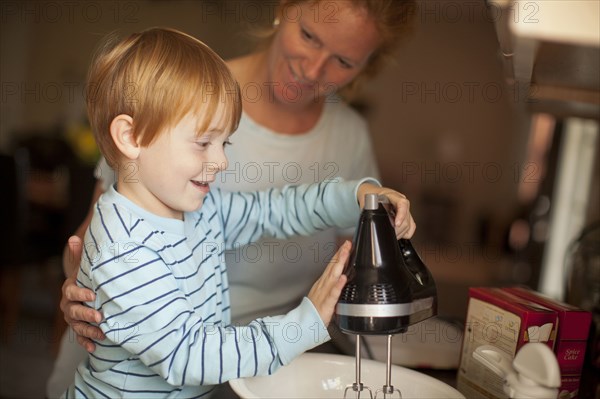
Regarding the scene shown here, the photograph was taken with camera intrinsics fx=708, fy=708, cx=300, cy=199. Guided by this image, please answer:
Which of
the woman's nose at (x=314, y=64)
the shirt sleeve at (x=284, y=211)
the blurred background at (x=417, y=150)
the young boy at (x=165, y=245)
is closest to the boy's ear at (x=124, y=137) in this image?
the young boy at (x=165, y=245)

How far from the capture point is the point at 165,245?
841 millimetres

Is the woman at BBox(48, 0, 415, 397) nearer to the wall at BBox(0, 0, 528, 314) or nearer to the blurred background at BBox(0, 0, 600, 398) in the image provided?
the blurred background at BBox(0, 0, 600, 398)

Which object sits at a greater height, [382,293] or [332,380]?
[382,293]

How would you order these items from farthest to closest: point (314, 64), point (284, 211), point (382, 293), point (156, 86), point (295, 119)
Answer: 1. point (295, 119)
2. point (314, 64)
3. point (284, 211)
4. point (156, 86)
5. point (382, 293)

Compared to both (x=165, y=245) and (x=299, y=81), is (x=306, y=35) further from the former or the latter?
(x=165, y=245)

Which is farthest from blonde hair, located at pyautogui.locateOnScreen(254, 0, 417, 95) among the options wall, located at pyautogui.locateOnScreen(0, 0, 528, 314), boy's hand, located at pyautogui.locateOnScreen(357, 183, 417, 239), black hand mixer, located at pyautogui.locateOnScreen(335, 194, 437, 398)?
wall, located at pyautogui.locateOnScreen(0, 0, 528, 314)

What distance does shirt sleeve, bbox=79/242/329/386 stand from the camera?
769 millimetres

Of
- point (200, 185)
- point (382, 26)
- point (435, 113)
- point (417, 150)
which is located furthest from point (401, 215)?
point (435, 113)

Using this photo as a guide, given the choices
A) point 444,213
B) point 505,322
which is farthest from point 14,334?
point 444,213

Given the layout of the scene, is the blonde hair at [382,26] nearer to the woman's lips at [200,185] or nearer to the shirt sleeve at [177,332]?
the woman's lips at [200,185]

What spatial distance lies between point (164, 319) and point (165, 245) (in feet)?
0.35

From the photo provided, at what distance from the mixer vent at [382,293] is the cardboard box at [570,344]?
26 cm

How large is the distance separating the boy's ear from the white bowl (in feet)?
1.00

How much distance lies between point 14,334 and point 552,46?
10.8 ft
